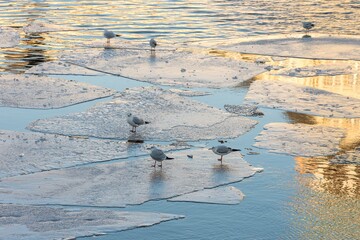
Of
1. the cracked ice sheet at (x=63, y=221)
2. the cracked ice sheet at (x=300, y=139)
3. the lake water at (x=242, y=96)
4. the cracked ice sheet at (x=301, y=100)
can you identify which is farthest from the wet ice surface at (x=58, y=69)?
the cracked ice sheet at (x=63, y=221)

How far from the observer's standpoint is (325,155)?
38.1 ft

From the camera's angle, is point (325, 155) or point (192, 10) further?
point (192, 10)

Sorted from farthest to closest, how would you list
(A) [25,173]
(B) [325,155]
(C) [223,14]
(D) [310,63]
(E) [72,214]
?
(C) [223,14]
(D) [310,63]
(B) [325,155]
(A) [25,173]
(E) [72,214]

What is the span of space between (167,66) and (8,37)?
534 centimetres

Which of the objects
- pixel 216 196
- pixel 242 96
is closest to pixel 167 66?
pixel 242 96

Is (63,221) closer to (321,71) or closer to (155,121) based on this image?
(155,121)

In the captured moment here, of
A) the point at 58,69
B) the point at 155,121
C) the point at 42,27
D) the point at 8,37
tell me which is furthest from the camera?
the point at 42,27

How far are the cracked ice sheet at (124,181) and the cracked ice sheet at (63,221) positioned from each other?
297 mm

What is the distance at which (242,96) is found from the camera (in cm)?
1490

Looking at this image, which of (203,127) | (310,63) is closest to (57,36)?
(310,63)

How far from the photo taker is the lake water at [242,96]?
9.07 m

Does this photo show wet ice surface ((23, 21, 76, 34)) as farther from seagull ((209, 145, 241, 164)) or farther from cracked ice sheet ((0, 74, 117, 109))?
seagull ((209, 145, 241, 164))

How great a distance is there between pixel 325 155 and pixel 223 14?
13.9m

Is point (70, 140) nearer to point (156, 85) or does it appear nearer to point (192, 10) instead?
point (156, 85)
